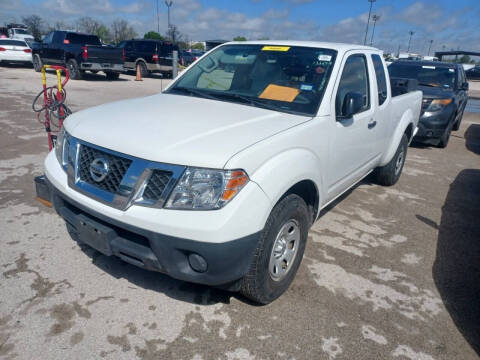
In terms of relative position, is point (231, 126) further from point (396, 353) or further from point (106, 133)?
point (396, 353)

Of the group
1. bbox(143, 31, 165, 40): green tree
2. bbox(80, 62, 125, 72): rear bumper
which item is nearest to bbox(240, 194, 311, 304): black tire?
bbox(80, 62, 125, 72): rear bumper

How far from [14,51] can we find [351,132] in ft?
73.5

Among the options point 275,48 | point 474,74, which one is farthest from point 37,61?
point 474,74

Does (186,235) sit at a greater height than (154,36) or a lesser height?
lesser

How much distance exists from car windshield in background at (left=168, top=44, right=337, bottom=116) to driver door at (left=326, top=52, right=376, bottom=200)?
8.4 inches

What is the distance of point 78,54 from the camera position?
15844 millimetres

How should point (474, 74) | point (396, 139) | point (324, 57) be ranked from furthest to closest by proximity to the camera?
point (474, 74) < point (396, 139) < point (324, 57)

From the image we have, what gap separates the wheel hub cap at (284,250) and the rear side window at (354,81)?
1112mm

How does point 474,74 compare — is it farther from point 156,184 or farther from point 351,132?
point 156,184

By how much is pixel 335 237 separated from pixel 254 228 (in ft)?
6.36

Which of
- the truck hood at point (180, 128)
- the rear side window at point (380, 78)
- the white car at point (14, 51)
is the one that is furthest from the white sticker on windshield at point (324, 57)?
the white car at point (14, 51)

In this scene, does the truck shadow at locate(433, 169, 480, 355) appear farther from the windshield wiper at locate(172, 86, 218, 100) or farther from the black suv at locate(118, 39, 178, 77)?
the black suv at locate(118, 39, 178, 77)

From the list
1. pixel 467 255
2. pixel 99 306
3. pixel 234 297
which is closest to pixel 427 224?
pixel 467 255

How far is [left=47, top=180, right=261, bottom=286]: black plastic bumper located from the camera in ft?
6.79
